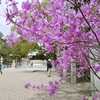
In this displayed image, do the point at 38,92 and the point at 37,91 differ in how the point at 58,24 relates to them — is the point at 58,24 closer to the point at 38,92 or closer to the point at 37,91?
the point at 38,92

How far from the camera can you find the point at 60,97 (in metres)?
8.44

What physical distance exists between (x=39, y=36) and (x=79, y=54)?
625 mm

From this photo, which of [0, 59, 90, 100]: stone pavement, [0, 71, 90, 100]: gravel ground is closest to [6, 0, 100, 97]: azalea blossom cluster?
[0, 59, 90, 100]: stone pavement

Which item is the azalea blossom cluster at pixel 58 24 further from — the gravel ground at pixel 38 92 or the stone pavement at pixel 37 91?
the gravel ground at pixel 38 92

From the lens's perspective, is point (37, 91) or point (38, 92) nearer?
point (38, 92)

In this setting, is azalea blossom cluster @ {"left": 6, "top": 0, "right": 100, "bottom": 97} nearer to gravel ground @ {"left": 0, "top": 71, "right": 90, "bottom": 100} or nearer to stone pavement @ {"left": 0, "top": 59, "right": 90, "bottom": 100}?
stone pavement @ {"left": 0, "top": 59, "right": 90, "bottom": 100}

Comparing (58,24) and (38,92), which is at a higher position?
(58,24)

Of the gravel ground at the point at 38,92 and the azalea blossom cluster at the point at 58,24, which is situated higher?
the azalea blossom cluster at the point at 58,24

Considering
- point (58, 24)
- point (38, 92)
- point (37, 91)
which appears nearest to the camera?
point (58, 24)

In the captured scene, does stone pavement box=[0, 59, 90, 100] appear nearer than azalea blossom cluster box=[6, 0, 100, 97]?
No

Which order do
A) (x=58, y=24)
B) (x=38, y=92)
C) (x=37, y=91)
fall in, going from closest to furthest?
(x=58, y=24) → (x=38, y=92) → (x=37, y=91)

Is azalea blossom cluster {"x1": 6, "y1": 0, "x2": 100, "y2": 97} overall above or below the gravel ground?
above

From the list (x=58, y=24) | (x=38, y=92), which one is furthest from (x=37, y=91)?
(x=58, y=24)

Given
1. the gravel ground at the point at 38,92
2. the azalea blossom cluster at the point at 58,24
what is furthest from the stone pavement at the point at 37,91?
the azalea blossom cluster at the point at 58,24
